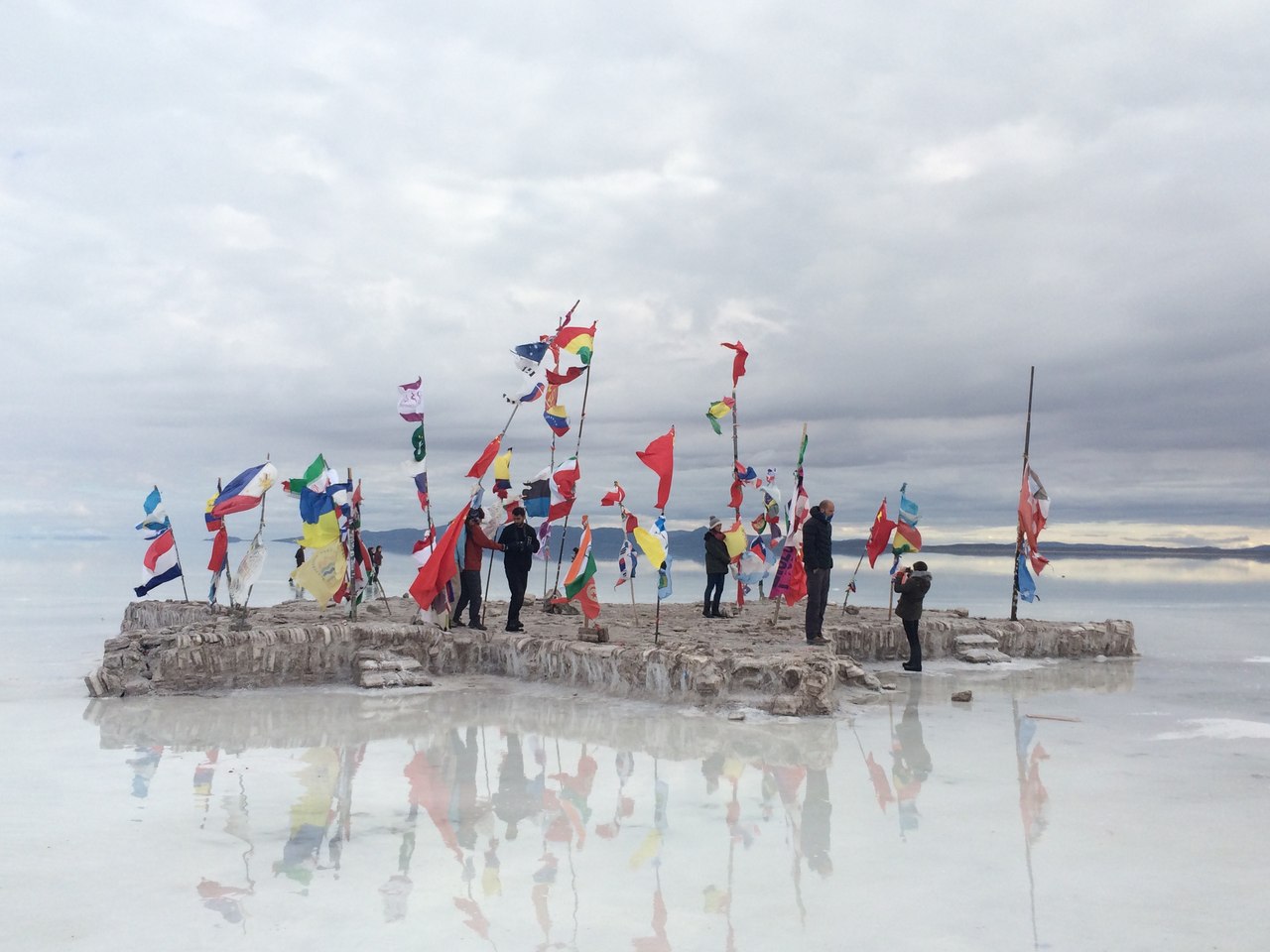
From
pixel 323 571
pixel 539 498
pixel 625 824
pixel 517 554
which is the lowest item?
pixel 625 824

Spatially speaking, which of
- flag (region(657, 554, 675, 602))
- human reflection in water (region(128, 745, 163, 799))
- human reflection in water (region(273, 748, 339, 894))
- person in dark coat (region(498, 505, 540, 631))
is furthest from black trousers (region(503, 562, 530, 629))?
human reflection in water (region(128, 745, 163, 799))

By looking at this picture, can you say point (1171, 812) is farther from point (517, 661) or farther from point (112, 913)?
point (517, 661)

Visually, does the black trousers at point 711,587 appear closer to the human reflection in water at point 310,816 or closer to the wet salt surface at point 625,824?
the wet salt surface at point 625,824

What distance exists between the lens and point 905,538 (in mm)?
18875

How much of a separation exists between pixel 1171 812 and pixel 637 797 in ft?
13.2

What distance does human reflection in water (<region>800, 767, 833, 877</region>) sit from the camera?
6523mm

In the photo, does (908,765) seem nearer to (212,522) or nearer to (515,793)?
(515,793)

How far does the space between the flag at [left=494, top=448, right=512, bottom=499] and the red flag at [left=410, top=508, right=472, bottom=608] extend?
2.32 meters

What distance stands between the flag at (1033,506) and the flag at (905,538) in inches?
86.8

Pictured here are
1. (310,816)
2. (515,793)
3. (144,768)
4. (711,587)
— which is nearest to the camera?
(310,816)

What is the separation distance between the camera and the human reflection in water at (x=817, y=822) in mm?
6523

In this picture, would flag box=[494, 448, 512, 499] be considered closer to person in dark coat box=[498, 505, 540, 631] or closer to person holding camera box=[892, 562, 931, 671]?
person in dark coat box=[498, 505, 540, 631]

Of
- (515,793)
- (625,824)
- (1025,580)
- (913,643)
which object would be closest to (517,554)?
(913,643)

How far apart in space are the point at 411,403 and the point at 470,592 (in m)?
3.32
